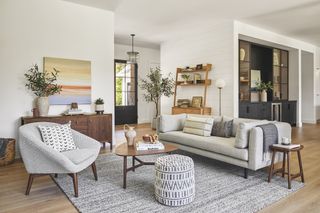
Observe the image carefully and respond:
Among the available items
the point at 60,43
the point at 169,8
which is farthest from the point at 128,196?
the point at 169,8

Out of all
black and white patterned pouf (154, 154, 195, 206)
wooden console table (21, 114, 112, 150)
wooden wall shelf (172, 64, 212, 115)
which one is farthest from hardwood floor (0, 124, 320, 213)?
wooden wall shelf (172, 64, 212, 115)

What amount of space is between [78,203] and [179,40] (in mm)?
6179

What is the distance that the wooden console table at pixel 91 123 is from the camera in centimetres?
430

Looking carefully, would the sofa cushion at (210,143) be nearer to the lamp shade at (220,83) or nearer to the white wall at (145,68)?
the lamp shade at (220,83)

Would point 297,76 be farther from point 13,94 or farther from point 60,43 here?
point 13,94

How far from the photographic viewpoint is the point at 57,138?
309 cm

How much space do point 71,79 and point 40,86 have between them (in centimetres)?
67

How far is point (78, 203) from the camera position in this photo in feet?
8.13

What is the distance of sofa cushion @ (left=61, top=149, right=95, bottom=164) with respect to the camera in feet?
8.90

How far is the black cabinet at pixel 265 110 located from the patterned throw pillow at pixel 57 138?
179 inches

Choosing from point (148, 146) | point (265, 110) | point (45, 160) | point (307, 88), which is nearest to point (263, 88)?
point (265, 110)

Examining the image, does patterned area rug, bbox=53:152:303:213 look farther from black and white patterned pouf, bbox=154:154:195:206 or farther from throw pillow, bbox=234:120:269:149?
throw pillow, bbox=234:120:269:149

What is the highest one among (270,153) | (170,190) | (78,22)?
(78,22)

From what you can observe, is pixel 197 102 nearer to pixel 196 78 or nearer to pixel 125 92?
pixel 196 78
